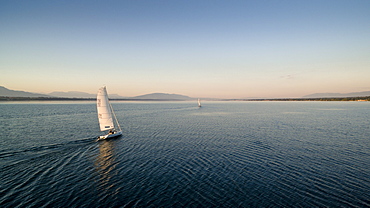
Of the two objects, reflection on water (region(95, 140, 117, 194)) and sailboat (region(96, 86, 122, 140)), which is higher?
sailboat (region(96, 86, 122, 140))

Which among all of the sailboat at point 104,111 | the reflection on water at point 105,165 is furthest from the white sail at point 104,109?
the reflection on water at point 105,165

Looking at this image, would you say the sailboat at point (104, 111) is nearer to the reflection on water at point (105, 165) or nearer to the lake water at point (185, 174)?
the reflection on water at point (105, 165)

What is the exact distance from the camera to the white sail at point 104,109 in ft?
122

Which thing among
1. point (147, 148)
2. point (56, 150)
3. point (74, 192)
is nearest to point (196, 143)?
point (147, 148)

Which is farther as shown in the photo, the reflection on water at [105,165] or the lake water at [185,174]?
the reflection on water at [105,165]

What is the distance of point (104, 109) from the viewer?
38.0m

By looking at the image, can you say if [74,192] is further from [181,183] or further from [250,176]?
[250,176]

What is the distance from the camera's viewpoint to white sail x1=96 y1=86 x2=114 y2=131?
3728 centimetres

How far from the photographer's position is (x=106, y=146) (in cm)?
3053

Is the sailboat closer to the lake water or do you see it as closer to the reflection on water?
the reflection on water

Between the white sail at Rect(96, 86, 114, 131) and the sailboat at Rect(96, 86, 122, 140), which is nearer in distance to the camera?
the sailboat at Rect(96, 86, 122, 140)

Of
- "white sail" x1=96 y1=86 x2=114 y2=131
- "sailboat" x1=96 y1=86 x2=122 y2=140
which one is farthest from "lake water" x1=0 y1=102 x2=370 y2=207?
"white sail" x1=96 y1=86 x2=114 y2=131

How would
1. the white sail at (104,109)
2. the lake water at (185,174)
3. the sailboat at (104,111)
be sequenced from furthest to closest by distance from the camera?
1. the white sail at (104,109)
2. the sailboat at (104,111)
3. the lake water at (185,174)

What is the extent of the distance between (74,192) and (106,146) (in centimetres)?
1619
